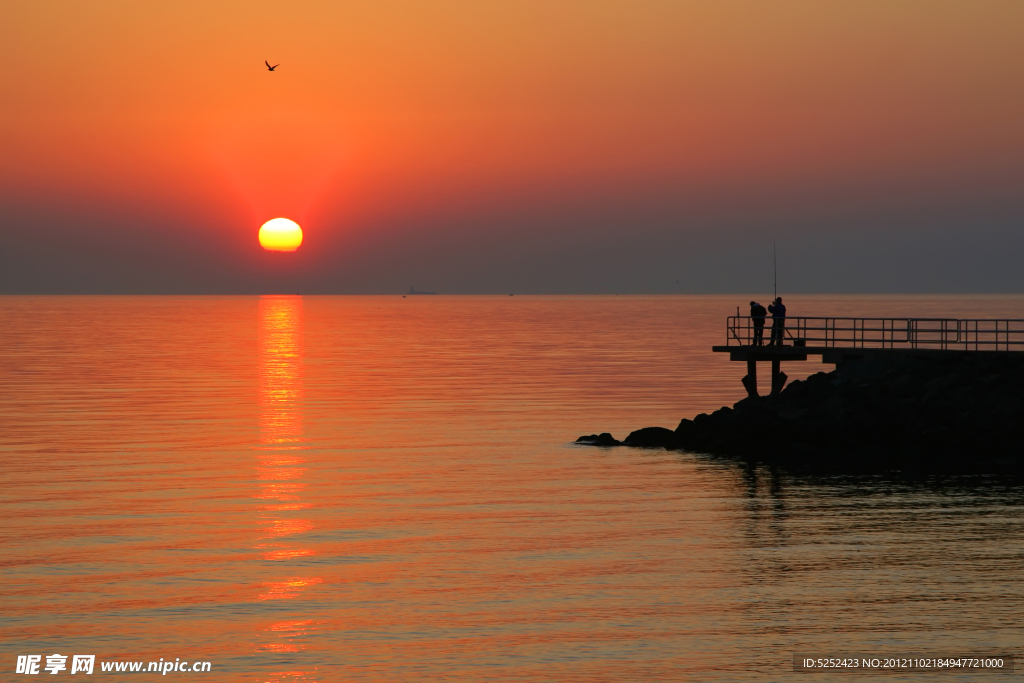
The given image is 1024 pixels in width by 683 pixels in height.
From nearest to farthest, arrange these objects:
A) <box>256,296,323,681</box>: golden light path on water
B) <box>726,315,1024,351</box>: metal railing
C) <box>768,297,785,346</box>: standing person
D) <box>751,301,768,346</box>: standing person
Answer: <box>256,296,323,681</box>: golden light path on water → <box>726,315,1024,351</box>: metal railing → <box>768,297,785,346</box>: standing person → <box>751,301,768,346</box>: standing person

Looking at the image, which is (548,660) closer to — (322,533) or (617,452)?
(322,533)

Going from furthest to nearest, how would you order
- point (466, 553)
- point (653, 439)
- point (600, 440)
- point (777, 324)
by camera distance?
point (777, 324)
point (600, 440)
point (653, 439)
point (466, 553)

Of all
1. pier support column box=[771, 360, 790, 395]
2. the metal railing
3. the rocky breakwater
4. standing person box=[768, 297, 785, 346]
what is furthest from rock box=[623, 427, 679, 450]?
pier support column box=[771, 360, 790, 395]

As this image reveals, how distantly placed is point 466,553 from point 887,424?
61.4 feet

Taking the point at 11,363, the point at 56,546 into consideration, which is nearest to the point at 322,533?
the point at 56,546

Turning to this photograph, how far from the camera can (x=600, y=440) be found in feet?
129

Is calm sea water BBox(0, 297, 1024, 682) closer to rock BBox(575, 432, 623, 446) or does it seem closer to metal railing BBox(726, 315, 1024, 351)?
rock BBox(575, 432, 623, 446)

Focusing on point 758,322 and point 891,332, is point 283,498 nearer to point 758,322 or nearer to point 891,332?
point 758,322

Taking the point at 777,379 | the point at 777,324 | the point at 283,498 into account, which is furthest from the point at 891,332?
the point at 283,498

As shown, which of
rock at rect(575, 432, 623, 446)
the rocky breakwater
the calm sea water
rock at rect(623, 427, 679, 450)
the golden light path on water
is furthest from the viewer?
rock at rect(575, 432, 623, 446)

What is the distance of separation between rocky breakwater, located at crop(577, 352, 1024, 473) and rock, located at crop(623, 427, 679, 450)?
0.10ft

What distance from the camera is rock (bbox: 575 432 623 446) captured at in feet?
128

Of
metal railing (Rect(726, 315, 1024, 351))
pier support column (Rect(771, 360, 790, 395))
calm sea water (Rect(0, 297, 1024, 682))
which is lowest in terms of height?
calm sea water (Rect(0, 297, 1024, 682))

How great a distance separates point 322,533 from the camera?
24875mm
